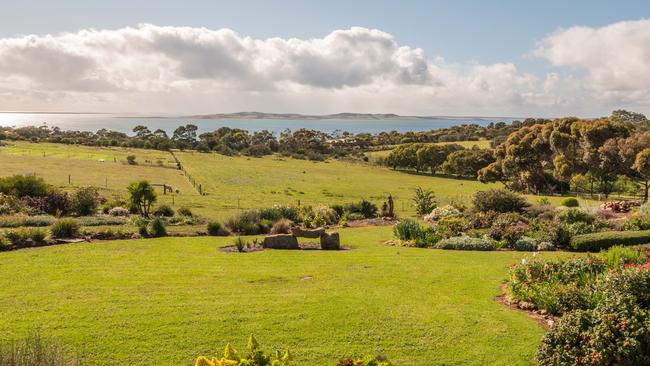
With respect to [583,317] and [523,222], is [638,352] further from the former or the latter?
[523,222]

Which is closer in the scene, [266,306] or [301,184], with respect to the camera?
[266,306]

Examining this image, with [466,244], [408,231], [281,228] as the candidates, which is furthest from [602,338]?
[281,228]

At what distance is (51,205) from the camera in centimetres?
3023

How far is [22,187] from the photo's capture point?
103 ft

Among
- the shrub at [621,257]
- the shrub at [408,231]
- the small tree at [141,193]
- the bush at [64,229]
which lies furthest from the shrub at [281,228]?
the shrub at [621,257]

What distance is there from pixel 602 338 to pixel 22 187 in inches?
1347

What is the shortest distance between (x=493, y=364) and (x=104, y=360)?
23.6 feet

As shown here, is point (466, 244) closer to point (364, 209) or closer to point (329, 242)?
point (329, 242)

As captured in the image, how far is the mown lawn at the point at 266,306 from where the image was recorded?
939 cm

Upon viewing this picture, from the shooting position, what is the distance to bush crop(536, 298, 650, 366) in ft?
25.0

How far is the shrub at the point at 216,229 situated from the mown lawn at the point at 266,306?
6460 millimetres

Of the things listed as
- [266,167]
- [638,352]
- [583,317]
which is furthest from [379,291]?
[266,167]

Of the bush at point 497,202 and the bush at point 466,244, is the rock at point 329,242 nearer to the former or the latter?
the bush at point 466,244

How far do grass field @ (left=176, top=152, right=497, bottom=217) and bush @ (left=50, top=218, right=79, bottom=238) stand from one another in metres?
13.9
